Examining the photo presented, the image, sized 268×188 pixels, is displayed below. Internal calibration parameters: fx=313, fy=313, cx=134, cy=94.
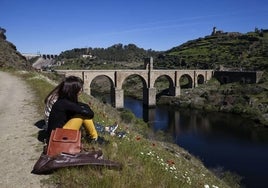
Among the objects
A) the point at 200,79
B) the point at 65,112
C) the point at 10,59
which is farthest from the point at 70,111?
the point at 200,79

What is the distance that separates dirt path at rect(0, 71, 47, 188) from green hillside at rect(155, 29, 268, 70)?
65164 millimetres

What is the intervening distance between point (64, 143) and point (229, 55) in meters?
94.0


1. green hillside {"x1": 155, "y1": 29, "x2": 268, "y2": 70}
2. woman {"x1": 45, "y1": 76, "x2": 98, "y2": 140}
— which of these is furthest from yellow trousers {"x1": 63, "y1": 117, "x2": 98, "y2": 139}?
green hillside {"x1": 155, "y1": 29, "x2": 268, "y2": 70}

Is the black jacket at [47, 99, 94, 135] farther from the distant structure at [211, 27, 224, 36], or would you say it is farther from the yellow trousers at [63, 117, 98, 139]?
the distant structure at [211, 27, 224, 36]

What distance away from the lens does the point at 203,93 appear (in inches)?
2452

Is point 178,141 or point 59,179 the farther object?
Answer: point 178,141

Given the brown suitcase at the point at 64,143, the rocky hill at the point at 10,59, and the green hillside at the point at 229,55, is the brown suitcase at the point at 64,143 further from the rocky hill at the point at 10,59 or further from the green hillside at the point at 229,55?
the green hillside at the point at 229,55

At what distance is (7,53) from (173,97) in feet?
116

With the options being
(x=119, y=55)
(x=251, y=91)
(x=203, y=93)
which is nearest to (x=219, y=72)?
(x=203, y=93)

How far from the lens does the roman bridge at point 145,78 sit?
53000 millimetres

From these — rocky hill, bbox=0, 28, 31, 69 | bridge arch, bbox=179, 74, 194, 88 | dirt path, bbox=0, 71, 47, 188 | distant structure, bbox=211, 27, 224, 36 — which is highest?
distant structure, bbox=211, 27, 224, 36

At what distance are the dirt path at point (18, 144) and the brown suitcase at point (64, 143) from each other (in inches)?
18.2

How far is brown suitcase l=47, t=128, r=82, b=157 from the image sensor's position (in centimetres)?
507

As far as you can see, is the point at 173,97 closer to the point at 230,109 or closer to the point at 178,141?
the point at 230,109
